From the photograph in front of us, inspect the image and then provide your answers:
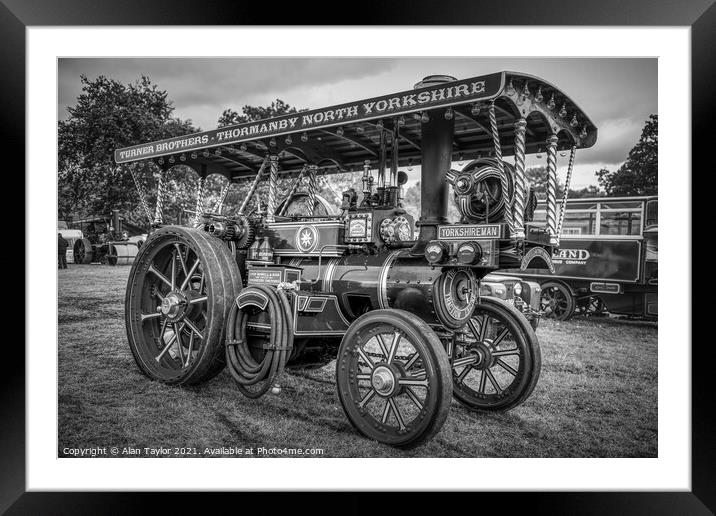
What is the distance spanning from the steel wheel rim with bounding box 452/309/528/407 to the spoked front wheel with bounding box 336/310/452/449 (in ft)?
2.63

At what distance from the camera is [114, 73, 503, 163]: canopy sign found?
316cm

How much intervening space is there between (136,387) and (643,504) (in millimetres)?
4014

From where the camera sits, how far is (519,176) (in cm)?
326

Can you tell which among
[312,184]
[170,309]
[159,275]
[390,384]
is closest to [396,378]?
[390,384]

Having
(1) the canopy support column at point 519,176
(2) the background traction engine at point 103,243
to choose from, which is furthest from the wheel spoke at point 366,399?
(2) the background traction engine at point 103,243

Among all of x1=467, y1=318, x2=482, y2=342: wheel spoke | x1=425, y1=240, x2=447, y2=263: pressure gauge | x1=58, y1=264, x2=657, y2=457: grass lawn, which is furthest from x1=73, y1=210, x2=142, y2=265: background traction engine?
x1=467, y1=318, x2=482, y2=342: wheel spoke

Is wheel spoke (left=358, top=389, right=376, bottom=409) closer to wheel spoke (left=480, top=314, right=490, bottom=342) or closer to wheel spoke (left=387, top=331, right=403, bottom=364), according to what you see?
wheel spoke (left=387, top=331, right=403, bottom=364)

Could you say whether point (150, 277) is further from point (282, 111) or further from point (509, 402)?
point (509, 402)

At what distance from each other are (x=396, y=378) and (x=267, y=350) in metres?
1.14

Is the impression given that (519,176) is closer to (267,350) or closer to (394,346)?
(394,346)

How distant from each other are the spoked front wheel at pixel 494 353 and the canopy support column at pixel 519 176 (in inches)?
44.8

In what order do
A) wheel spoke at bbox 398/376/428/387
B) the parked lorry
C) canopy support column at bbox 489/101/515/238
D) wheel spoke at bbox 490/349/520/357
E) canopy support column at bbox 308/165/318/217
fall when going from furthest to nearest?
the parked lorry
canopy support column at bbox 308/165/318/217
wheel spoke at bbox 490/349/520/357
canopy support column at bbox 489/101/515/238
wheel spoke at bbox 398/376/428/387
